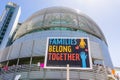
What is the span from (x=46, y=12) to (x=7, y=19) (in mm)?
34625

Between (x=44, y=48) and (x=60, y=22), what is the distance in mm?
6329

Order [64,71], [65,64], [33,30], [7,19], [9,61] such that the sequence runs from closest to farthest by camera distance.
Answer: [65,64], [64,71], [9,61], [33,30], [7,19]

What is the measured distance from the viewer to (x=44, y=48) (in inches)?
893

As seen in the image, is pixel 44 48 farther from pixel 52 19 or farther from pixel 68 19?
pixel 68 19

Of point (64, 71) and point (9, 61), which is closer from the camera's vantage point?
point (64, 71)

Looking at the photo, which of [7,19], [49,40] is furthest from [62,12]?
[7,19]

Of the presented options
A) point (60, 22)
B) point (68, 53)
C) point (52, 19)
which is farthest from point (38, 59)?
point (68, 53)

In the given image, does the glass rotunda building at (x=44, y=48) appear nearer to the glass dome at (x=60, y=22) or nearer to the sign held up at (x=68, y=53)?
the glass dome at (x=60, y=22)

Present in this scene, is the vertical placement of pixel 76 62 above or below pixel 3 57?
below

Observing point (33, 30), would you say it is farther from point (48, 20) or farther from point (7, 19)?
point (7, 19)

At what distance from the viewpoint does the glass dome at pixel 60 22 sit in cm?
2738

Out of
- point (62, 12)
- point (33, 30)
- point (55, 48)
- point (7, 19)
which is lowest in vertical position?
point (55, 48)

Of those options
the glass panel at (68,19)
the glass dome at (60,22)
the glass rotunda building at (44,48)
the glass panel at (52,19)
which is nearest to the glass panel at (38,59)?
the glass rotunda building at (44,48)

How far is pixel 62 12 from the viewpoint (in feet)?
99.4
